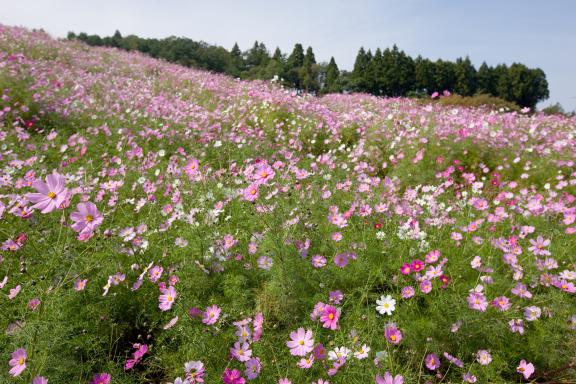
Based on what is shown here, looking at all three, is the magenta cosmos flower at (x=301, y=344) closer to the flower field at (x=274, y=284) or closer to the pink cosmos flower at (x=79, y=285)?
the flower field at (x=274, y=284)

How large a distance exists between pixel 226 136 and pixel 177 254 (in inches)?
127

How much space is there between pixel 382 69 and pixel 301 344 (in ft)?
134

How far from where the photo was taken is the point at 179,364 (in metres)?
1.82

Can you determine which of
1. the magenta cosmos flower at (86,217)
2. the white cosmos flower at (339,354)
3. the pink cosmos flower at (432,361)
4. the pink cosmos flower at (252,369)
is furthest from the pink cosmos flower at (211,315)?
the pink cosmos flower at (432,361)

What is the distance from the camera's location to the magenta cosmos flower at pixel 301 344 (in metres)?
1.59

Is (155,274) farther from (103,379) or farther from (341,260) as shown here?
(341,260)


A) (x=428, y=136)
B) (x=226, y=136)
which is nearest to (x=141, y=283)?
(x=226, y=136)

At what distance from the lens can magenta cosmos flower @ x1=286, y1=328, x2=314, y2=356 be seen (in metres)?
1.59

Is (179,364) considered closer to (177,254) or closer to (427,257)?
(177,254)

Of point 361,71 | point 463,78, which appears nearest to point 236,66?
point 361,71

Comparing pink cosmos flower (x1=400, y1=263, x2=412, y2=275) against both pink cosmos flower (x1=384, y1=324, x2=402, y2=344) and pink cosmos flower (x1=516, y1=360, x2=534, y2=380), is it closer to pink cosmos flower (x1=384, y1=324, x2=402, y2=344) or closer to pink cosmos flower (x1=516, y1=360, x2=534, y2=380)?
pink cosmos flower (x1=384, y1=324, x2=402, y2=344)

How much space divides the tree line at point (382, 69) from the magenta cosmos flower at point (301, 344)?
99.9ft

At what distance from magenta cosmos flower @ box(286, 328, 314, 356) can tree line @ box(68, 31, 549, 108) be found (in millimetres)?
30452

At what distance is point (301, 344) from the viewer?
64.4 inches
